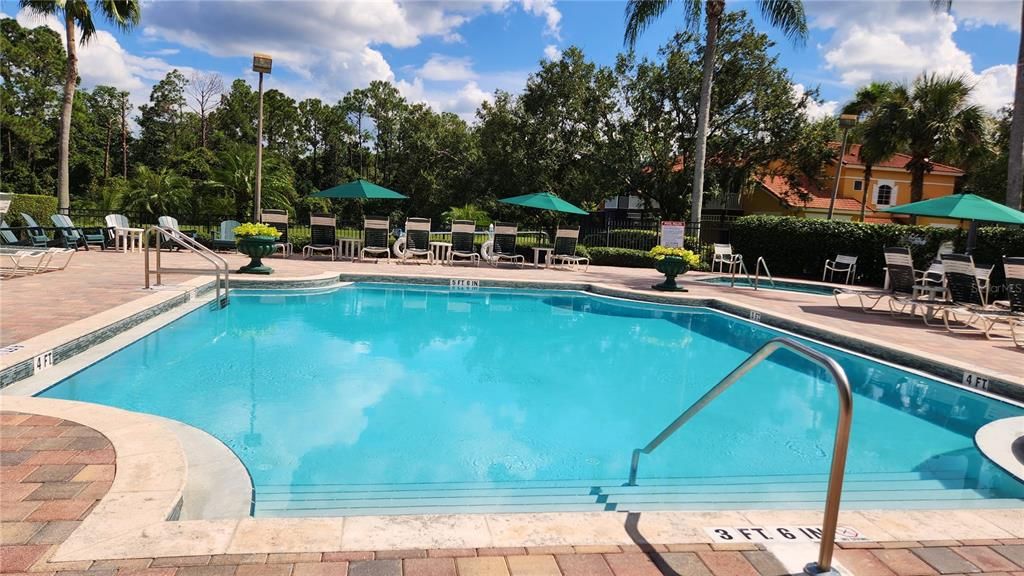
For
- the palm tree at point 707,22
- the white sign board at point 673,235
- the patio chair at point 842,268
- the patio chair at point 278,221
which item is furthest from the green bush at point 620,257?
the patio chair at point 278,221

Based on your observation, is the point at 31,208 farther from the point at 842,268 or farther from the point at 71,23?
the point at 842,268

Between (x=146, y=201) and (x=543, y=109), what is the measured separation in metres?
14.5

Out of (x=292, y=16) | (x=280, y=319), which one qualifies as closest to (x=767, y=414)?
(x=280, y=319)

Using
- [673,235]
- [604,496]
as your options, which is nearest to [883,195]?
[673,235]

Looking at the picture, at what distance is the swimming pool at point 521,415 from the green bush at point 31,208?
10.7m

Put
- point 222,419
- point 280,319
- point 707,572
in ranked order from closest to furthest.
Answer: point 707,572 < point 222,419 < point 280,319

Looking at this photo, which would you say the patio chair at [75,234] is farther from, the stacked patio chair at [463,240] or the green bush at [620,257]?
the green bush at [620,257]

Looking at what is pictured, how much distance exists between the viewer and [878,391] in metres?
6.17

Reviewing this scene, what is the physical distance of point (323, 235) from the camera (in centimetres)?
1503

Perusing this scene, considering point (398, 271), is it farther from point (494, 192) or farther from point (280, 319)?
point (494, 192)

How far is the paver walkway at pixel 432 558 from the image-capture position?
2041 millimetres

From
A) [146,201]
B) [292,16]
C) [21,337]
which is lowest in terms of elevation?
[21,337]

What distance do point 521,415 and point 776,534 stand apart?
2839 mm

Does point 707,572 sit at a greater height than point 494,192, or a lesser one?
lesser
